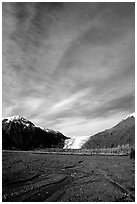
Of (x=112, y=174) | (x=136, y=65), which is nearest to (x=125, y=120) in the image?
(x=112, y=174)

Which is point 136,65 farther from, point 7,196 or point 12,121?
point 12,121

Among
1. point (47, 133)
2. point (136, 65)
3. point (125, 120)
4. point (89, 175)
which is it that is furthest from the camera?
point (47, 133)

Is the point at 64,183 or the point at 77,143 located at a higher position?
the point at 64,183

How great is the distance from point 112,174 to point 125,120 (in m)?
39.6

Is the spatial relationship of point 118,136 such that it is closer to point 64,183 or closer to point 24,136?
point 24,136

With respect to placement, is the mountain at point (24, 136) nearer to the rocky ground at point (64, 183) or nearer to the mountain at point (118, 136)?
the mountain at point (118, 136)

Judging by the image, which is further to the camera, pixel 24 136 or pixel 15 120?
pixel 24 136

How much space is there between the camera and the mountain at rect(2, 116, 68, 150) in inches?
2424

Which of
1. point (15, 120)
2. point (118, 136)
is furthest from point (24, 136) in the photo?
point (118, 136)

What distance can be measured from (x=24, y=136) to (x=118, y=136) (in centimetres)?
3685

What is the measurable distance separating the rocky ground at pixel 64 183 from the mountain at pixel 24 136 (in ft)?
147

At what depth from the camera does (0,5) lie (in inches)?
406

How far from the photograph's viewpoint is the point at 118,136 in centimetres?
5322

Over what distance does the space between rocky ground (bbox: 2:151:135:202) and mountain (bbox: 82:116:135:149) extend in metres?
28.7
